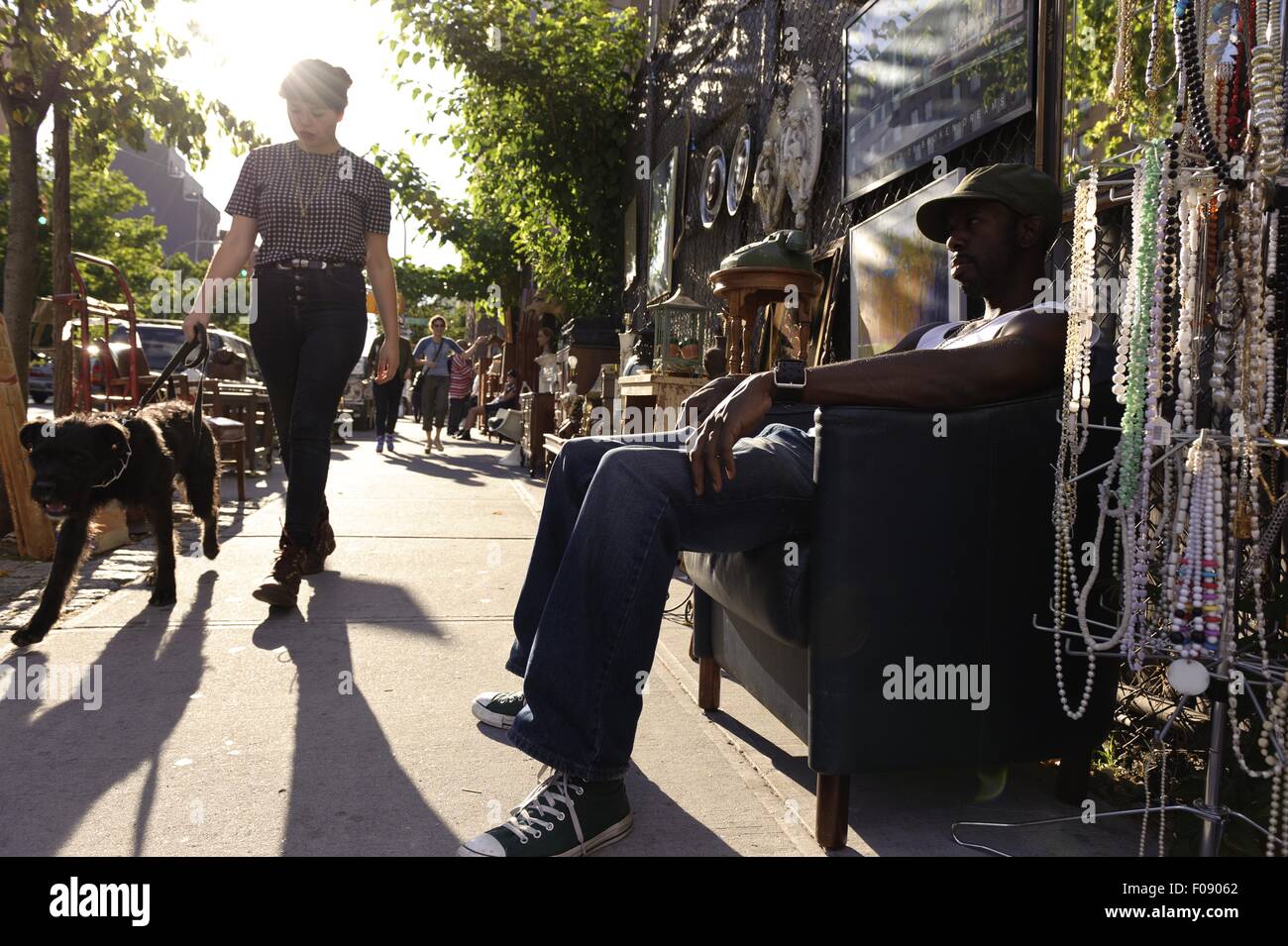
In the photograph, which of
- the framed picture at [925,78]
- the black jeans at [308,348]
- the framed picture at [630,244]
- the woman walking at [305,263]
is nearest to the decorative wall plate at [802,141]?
the framed picture at [925,78]

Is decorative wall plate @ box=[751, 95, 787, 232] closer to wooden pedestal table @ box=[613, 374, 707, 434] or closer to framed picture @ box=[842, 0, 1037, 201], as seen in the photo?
framed picture @ box=[842, 0, 1037, 201]

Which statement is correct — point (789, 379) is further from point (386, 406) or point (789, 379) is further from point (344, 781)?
point (386, 406)

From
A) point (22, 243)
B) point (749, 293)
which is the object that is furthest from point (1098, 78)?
point (22, 243)

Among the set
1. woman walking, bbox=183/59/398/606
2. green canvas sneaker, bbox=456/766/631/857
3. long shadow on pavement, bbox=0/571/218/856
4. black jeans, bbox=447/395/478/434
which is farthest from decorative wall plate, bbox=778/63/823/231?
black jeans, bbox=447/395/478/434

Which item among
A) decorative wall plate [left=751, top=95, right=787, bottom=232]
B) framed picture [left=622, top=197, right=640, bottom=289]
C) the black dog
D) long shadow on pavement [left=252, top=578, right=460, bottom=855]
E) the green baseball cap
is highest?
framed picture [left=622, top=197, right=640, bottom=289]

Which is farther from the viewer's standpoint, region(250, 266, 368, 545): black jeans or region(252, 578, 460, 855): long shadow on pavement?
region(250, 266, 368, 545): black jeans

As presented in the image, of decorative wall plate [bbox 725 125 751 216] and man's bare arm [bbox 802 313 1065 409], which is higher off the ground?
decorative wall plate [bbox 725 125 751 216]

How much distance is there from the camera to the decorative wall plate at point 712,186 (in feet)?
25.0

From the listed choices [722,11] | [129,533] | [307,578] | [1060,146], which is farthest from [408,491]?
[1060,146]

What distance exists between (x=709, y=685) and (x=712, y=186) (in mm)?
5698

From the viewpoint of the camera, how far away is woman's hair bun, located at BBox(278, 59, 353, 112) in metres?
4.06

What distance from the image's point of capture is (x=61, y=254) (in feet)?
19.5

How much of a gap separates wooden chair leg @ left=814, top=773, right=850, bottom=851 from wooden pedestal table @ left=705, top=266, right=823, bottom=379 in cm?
287
